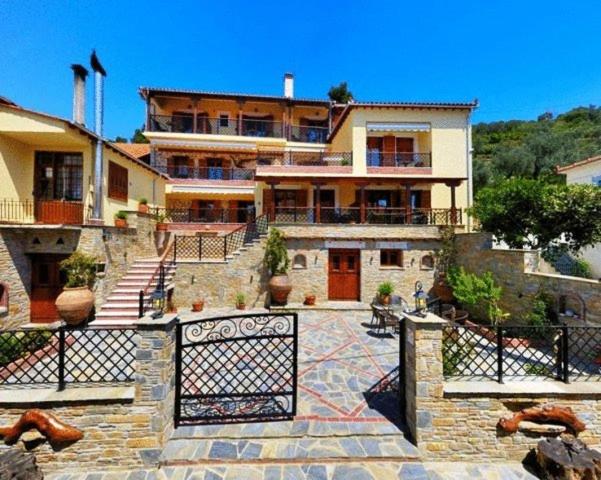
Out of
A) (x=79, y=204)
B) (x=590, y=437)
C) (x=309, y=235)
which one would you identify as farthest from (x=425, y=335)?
(x=79, y=204)

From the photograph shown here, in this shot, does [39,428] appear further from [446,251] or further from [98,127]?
[446,251]

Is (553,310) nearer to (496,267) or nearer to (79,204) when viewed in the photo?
(496,267)

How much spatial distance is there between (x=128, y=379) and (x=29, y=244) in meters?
8.77

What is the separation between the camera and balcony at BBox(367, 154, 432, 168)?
16.4m

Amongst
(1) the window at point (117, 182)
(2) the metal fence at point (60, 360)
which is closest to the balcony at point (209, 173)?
(1) the window at point (117, 182)

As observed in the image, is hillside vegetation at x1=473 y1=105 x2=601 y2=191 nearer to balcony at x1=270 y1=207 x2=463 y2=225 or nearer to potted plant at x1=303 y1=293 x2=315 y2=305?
balcony at x1=270 y1=207 x2=463 y2=225

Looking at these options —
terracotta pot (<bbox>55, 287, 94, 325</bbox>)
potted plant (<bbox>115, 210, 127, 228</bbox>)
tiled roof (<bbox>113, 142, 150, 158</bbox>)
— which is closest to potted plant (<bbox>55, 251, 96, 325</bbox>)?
terracotta pot (<bbox>55, 287, 94, 325</bbox>)

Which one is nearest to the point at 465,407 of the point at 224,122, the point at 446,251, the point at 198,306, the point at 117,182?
the point at 446,251

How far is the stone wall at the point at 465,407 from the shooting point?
4.18 m

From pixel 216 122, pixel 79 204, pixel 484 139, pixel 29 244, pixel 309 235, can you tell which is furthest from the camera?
pixel 484 139

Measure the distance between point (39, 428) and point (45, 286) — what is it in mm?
8140

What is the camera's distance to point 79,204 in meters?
10.5

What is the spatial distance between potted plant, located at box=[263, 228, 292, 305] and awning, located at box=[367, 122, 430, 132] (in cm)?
911

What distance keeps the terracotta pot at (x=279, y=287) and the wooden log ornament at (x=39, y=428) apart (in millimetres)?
8115
